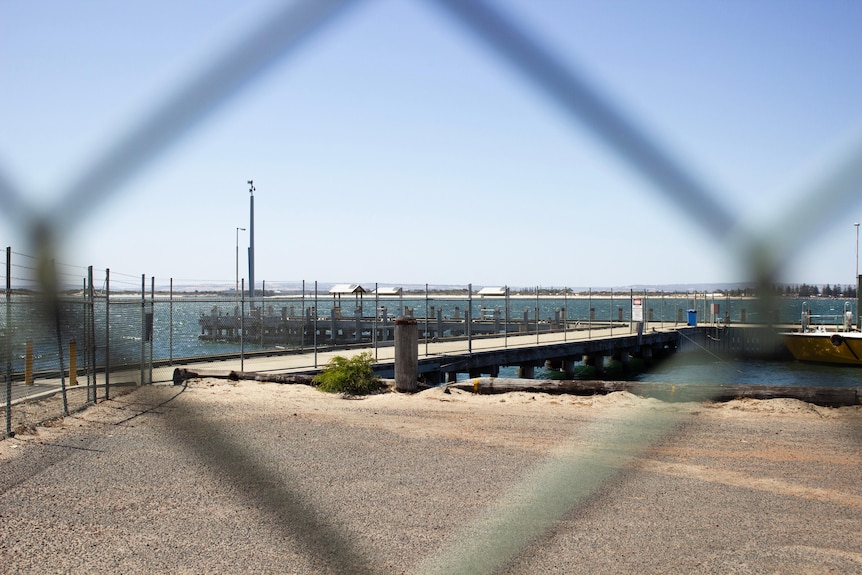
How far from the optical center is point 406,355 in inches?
565

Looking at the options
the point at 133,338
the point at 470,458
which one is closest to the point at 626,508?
the point at 470,458

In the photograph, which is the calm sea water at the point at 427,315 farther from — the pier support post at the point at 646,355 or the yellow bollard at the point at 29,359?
the pier support post at the point at 646,355

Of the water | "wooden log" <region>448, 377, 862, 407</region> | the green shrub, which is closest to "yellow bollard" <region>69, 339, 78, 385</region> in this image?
Result: the green shrub

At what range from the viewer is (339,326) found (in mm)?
42062

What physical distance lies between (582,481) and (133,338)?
12107 millimetres

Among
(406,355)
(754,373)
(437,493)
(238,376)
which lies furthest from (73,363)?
(754,373)

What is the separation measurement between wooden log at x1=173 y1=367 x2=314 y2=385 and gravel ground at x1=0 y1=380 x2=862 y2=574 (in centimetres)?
461

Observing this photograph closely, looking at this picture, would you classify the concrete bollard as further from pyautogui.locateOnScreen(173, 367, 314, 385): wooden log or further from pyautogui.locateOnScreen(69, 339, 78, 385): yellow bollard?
pyautogui.locateOnScreen(69, 339, 78, 385): yellow bollard

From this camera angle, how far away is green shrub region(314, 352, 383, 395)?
14.4 metres

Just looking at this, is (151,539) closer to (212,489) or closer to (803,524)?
(212,489)

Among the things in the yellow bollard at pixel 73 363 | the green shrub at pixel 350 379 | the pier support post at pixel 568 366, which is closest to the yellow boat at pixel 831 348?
the pier support post at pixel 568 366

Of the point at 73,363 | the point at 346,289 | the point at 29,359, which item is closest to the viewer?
the point at 29,359

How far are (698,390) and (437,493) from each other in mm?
6167

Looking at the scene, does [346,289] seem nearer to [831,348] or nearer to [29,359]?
[831,348]
